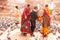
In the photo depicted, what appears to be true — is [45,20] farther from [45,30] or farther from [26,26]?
[26,26]

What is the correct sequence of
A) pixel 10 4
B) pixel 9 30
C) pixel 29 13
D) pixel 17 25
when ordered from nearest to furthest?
pixel 29 13 → pixel 9 30 → pixel 17 25 → pixel 10 4

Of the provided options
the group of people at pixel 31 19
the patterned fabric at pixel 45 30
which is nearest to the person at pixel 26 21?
the group of people at pixel 31 19

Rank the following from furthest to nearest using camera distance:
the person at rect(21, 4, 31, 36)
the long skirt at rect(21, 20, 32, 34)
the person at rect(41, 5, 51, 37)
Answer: the long skirt at rect(21, 20, 32, 34), the person at rect(21, 4, 31, 36), the person at rect(41, 5, 51, 37)

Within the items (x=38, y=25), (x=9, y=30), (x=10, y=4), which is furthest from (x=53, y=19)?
(x=10, y=4)

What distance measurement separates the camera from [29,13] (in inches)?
342

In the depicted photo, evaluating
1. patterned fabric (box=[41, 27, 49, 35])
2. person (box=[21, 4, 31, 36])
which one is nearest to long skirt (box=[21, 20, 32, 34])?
person (box=[21, 4, 31, 36])

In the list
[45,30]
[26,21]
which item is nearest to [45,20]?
[45,30]

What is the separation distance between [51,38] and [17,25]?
2.57 m

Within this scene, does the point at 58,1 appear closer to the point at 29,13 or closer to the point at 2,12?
the point at 2,12

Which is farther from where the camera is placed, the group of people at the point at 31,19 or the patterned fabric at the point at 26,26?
the patterned fabric at the point at 26,26

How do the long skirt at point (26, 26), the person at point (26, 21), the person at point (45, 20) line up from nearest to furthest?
the person at point (45, 20) < the person at point (26, 21) < the long skirt at point (26, 26)

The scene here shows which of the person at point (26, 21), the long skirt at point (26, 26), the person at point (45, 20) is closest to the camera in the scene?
the person at point (45, 20)

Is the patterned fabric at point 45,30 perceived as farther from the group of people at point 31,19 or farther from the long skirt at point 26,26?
the long skirt at point 26,26

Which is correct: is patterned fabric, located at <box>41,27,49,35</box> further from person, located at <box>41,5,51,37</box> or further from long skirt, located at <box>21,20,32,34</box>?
long skirt, located at <box>21,20,32,34</box>
